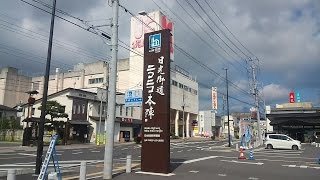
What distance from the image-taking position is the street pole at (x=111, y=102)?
13.2 m

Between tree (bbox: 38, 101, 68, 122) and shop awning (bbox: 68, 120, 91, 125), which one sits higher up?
tree (bbox: 38, 101, 68, 122)

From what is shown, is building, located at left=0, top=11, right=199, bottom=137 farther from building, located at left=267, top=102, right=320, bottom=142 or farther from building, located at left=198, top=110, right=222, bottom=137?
building, located at left=267, top=102, right=320, bottom=142

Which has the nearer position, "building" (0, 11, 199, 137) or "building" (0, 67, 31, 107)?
"building" (0, 11, 199, 137)

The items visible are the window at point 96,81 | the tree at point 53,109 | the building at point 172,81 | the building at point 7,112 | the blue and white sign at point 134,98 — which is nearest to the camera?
the blue and white sign at point 134,98

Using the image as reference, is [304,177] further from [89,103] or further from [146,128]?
[89,103]

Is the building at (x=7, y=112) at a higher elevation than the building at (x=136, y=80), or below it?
below

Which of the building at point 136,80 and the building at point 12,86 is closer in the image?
the building at point 136,80

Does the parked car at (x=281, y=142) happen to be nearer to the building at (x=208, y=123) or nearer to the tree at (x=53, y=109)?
the tree at (x=53, y=109)

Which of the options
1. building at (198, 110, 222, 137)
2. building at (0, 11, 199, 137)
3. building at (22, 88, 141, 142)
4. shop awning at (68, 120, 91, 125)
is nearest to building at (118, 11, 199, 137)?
building at (0, 11, 199, 137)

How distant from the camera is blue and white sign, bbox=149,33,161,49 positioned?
15377mm

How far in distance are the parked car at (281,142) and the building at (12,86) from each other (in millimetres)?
60570

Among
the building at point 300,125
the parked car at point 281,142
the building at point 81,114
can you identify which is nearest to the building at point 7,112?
the building at point 81,114

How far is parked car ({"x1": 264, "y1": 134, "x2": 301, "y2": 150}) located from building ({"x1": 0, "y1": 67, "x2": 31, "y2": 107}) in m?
60.6

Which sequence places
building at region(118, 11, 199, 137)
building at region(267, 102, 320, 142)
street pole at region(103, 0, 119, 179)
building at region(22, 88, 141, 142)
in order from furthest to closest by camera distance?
1. building at region(118, 11, 199, 137)
2. building at region(267, 102, 320, 142)
3. building at region(22, 88, 141, 142)
4. street pole at region(103, 0, 119, 179)
